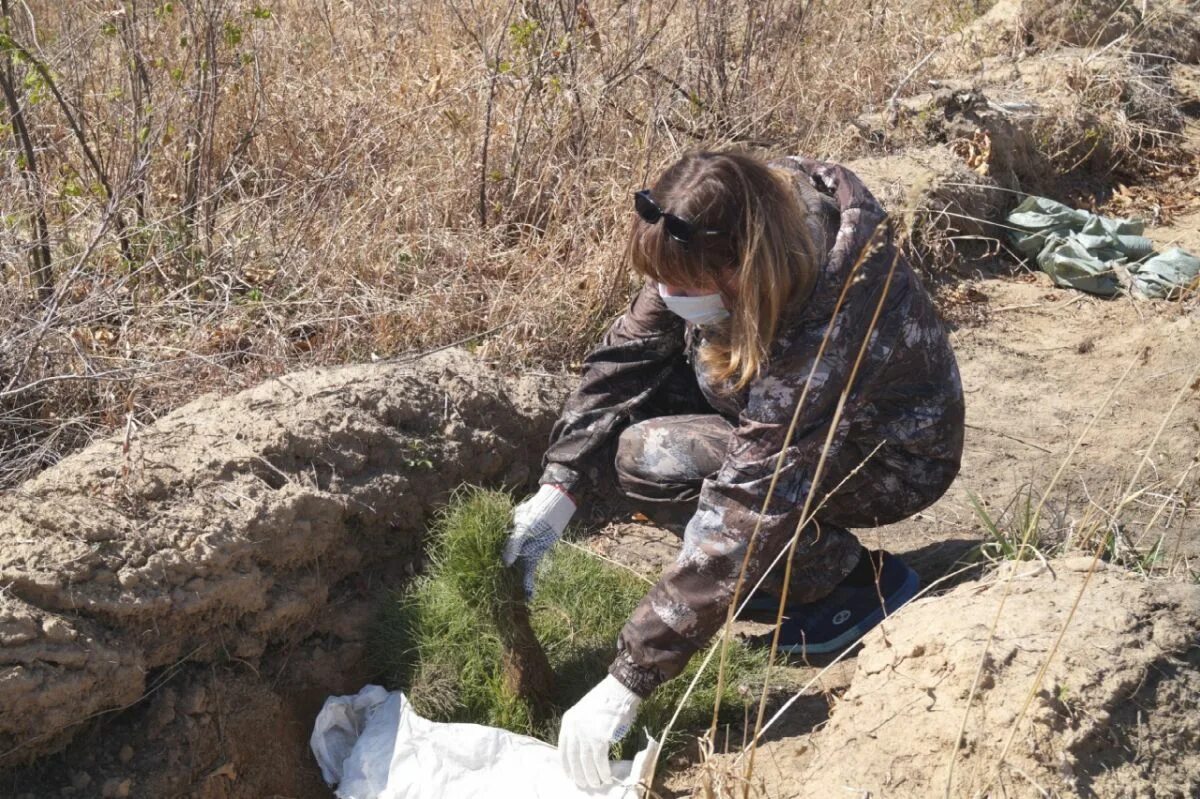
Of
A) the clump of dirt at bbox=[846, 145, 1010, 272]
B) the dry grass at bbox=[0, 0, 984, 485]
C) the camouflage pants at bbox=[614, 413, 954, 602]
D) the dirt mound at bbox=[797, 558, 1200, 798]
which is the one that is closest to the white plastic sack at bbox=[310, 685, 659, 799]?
the dirt mound at bbox=[797, 558, 1200, 798]

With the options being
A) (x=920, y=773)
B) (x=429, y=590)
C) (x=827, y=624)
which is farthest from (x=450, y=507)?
(x=920, y=773)

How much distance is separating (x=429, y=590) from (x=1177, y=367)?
2.99 metres

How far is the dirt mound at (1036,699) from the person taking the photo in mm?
2180

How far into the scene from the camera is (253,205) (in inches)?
169

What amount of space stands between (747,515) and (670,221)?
24.7 inches

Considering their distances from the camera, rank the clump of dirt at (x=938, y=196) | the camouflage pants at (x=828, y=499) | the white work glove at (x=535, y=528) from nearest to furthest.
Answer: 1. the white work glove at (x=535, y=528)
2. the camouflage pants at (x=828, y=499)
3. the clump of dirt at (x=938, y=196)

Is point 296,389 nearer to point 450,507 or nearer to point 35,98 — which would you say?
point 450,507

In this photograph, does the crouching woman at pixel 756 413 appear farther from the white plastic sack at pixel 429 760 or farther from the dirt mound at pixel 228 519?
the dirt mound at pixel 228 519

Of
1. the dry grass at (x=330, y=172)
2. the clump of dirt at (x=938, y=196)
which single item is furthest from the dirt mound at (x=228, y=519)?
the clump of dirt at (x=938, y=196)

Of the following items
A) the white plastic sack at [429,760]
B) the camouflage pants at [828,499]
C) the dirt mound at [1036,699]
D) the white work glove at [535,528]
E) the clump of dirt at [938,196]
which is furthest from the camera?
the clump of dirt at [938,196]

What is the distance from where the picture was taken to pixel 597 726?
8.55ft

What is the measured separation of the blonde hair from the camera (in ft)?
8.26

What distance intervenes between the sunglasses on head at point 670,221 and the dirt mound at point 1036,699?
0.91 metres

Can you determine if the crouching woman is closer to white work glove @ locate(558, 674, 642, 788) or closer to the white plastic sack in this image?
white work glove @ locate(558, 674, 642, 788)
